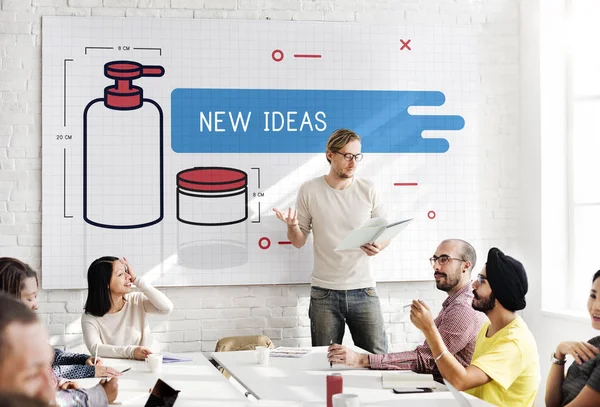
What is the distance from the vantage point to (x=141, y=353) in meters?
3.49

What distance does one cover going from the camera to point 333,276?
464 centimetres

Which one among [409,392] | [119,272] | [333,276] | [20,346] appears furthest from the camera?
[333,276]

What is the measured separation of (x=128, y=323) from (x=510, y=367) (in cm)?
212

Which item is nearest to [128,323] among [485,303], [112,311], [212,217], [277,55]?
[112,311]

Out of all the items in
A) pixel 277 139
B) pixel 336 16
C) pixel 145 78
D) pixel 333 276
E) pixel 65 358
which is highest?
pixel 336 16

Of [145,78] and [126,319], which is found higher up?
[145,78]

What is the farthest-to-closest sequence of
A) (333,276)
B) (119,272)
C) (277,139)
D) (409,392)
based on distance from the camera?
(277,139) < (333,276) < (119,272) < (409,392)

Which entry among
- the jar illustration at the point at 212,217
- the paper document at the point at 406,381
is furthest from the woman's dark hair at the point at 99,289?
the paper document at the point at 406,381

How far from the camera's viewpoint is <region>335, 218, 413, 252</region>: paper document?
4.01 m

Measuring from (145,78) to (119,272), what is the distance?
4.99ft

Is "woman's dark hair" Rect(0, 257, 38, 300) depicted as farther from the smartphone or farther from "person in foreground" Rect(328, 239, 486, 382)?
the smartphone

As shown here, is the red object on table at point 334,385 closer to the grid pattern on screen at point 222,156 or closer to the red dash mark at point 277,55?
the grid pattern on screen at point 222,156

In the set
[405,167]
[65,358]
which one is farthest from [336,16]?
[65,358]

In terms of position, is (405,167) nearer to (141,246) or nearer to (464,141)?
(464,141)
